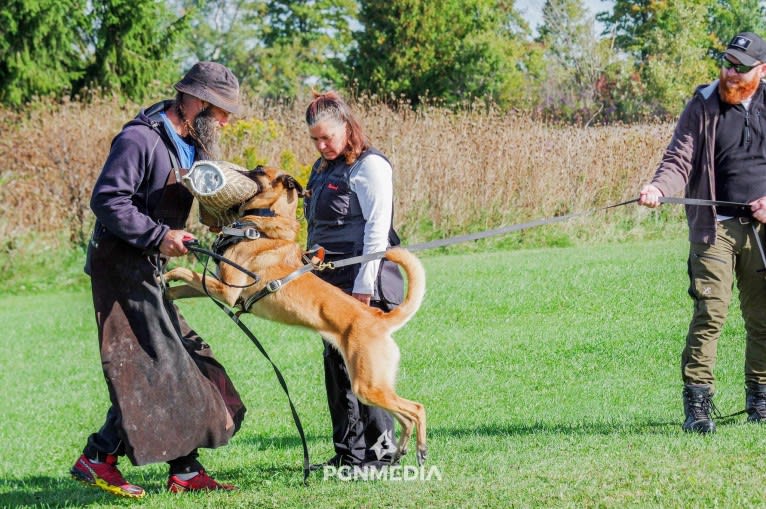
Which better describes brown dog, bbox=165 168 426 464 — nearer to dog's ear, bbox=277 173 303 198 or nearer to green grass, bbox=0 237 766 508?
dog's ear, bbox=277 173 303 198

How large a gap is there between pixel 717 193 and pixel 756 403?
1.31 meters

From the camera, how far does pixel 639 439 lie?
211 inches

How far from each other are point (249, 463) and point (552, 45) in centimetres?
3052

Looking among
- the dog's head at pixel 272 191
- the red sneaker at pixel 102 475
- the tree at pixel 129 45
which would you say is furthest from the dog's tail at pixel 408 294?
the tree at pixel 129 45

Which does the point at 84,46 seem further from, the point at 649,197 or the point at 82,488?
the point at 649,197

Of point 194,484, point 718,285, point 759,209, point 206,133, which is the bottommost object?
point 194,484

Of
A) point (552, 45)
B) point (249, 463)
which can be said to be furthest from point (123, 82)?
point (249, 463)

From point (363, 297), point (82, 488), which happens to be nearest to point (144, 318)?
point (363, 297)

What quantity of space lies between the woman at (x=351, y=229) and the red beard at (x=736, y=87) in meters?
2.13

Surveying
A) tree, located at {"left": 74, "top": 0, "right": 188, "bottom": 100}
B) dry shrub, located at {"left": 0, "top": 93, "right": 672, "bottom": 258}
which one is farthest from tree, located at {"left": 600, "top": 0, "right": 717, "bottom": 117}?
tree, located at {"left": 74, "top": 0, "right": 188, "bottom": 100}

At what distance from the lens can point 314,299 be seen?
15.3ft

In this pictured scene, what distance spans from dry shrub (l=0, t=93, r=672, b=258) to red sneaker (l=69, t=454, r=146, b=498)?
10643mm

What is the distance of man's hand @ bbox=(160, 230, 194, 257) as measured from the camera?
14.3ft

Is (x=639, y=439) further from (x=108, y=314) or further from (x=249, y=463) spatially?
(x=108, y=314)
